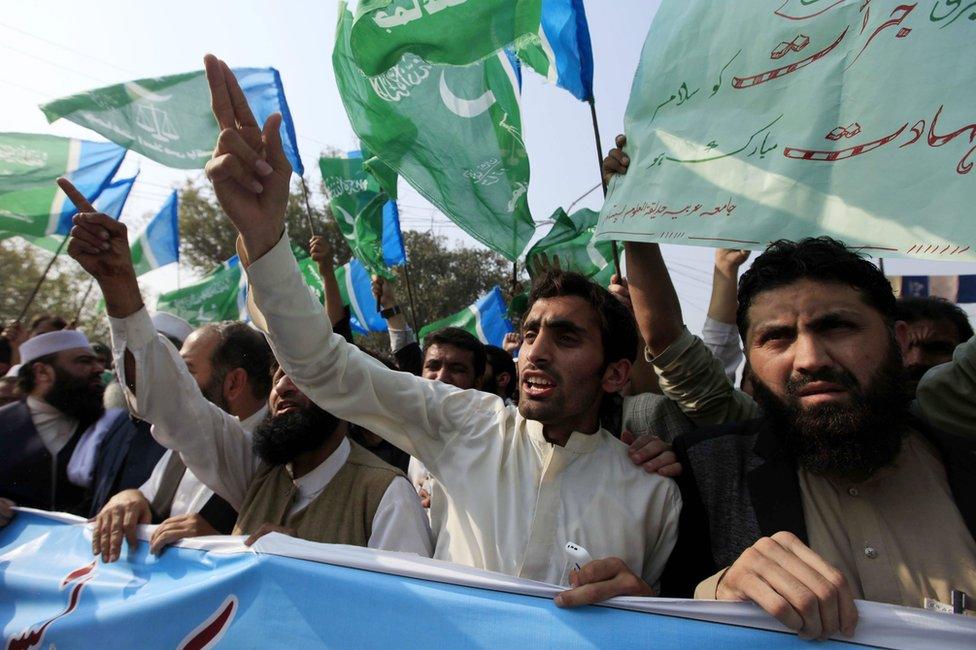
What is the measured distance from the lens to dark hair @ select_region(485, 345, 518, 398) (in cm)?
471

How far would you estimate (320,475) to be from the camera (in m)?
2.54

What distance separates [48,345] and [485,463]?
3.34m

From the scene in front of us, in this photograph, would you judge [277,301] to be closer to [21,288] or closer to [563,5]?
[563,5]

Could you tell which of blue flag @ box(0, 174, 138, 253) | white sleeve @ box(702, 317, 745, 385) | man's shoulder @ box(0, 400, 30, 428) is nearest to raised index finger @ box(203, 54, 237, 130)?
white sleeve @ box(702, 317, 745, 385)

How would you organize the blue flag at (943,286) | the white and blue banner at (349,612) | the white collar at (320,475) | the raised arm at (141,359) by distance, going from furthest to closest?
the blue flag at (943,286) < the white collar at (320,475) < the raised arm at (141,359) < the white and blue banner at (349,612)

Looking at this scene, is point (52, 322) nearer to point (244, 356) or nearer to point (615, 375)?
point (244, 356)

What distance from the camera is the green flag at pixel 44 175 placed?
6.36 meters

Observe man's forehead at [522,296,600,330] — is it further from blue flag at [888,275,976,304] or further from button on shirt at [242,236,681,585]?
blue flag at [888,275,976,304]

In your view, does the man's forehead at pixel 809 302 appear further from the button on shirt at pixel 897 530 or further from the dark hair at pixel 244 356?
the dark hair at pixel 244 356

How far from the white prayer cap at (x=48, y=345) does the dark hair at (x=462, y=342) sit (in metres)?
2.17

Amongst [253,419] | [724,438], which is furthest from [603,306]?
[253,419]

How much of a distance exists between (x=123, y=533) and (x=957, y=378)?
2693mm

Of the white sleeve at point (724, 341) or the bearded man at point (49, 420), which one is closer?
the white sleeve at point (724, 341)

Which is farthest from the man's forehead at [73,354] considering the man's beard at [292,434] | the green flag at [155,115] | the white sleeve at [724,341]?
the white sleeve at [724,341]
